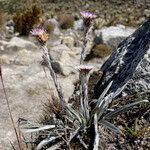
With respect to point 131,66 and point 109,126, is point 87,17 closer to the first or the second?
point 109,126

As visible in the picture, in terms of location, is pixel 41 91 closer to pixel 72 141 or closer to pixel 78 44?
pixel 72 141

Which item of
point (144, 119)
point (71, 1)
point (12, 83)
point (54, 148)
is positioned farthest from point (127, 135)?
point (71, 1)

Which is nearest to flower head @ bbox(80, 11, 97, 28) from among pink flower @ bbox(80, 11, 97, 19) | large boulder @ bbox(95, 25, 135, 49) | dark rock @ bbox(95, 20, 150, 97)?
pink flower @ bbox(80, 11, 97, 19)

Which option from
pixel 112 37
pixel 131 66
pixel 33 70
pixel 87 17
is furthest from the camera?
pixel 112 37

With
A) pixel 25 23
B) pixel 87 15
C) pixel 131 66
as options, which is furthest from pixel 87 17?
pixel 25 23

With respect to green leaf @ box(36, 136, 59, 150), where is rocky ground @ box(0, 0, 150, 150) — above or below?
below

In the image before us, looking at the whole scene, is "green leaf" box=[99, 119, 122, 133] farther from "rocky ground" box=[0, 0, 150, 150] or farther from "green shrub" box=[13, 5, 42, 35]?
"green shrub" box=[13, 5, 42, 35]

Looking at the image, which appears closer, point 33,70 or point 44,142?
point 44,142

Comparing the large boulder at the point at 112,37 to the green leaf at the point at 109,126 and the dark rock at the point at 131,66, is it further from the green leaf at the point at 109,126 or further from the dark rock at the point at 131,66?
the green leaf at the point at 109,126

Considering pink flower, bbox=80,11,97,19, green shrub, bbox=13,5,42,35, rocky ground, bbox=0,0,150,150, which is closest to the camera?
pink flower, bbox=80,11,97,19
